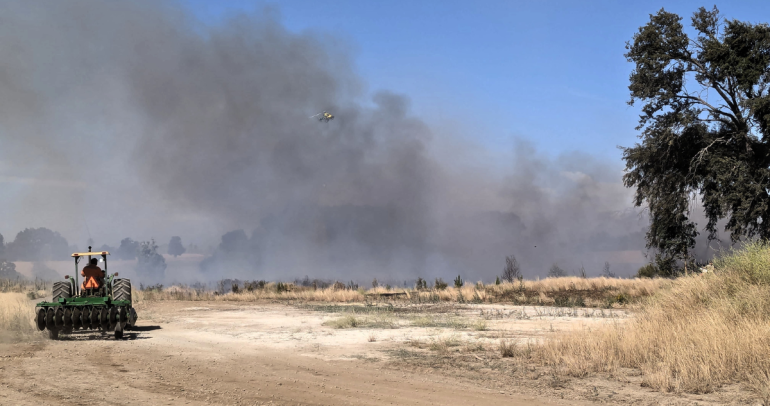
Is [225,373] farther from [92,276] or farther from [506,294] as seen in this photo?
[506,294]

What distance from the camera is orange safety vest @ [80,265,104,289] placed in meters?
17.1

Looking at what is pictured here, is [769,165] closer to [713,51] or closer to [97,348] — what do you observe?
[713,51]

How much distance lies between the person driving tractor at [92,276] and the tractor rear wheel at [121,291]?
19.5 inches

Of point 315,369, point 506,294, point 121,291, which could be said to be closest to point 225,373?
point 315,369

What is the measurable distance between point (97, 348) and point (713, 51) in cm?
3198

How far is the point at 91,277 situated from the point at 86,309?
4.85ft

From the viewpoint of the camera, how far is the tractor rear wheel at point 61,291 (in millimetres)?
16484

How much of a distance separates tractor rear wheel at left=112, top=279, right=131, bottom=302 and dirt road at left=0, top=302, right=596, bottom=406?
1.23 meters

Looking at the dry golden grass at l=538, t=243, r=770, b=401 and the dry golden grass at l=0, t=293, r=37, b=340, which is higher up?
the dry golden grass at l=0, t=293, r=37, b=340

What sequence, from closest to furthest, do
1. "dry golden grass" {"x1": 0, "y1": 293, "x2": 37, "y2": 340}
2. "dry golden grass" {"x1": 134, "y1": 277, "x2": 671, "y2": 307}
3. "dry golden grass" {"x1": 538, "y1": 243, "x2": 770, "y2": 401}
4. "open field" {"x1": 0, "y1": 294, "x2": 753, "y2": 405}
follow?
"open field" {"x1": 0, "y1": 294, "x2": 753, "y2": 405}
"dry golden grass" {"x1": 538, "y1": 243, "x2": 770, "y2": 401}
"dry golden grass" {"x1": 0, "y1": 293, "x2": 37, "y2": 340}
"dry golden grass" {"x1": 134, "y1": 277, "x2": 671, "y2": 307}

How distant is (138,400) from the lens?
8.42m

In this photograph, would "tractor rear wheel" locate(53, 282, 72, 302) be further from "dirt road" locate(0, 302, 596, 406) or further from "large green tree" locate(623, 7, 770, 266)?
"large green tree" locate(623, 7, 770, 266)

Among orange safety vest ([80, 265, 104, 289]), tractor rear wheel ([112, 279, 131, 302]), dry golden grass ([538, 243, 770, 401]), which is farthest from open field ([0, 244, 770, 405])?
orange safety vest ([80, 265, 104, 289])

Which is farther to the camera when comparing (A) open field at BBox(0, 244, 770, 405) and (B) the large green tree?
(B) the large green tree
